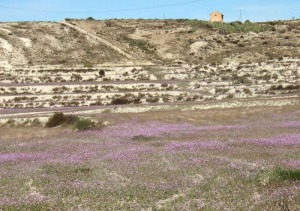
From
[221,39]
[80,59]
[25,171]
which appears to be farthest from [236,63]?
[25,171]

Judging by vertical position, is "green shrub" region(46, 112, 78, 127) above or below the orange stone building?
below

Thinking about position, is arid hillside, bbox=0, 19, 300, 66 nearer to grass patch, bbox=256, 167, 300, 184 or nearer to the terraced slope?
the terraced slope

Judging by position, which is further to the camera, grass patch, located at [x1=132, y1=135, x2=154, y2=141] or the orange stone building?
the orange stone building

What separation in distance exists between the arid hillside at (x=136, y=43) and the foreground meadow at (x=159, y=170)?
74817 mm

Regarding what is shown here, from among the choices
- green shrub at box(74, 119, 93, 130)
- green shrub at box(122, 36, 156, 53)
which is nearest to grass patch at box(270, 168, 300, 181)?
green shrub at box(74, 119, 93, 130)

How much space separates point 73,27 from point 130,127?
102 metres

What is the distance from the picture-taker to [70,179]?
18578mm

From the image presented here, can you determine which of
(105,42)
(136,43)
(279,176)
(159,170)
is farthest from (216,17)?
(279,176)

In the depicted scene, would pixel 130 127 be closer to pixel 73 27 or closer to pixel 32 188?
pixel 32 188

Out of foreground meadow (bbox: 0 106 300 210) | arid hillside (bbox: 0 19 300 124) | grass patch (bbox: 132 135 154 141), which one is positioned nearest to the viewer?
foreground meadow (bbox: 0 106 300 210)

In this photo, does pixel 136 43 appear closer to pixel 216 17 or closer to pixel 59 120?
pixel 216 17

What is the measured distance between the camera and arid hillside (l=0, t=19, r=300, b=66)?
347 feet

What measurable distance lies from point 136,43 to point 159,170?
4242 inches

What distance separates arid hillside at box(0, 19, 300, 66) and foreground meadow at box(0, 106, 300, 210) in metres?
74.8
